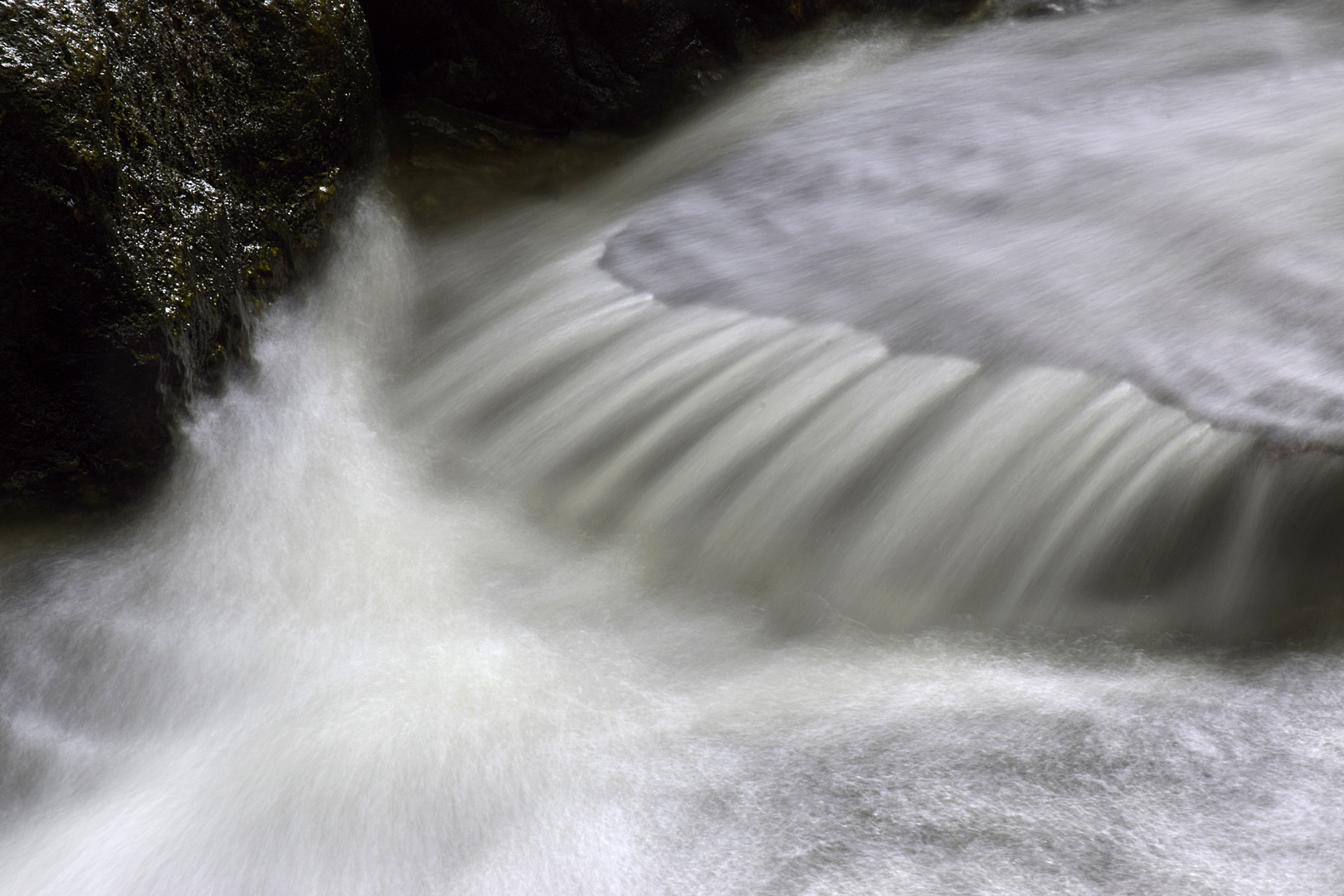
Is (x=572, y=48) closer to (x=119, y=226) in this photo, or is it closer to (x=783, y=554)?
(x=119, y=226)

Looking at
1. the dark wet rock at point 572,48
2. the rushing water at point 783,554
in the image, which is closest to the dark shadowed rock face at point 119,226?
the rushing water at point 783,554

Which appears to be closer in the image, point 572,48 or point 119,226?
point 119,226

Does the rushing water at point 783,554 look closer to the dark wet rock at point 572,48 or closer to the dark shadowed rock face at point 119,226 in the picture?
the dark shadowed rock face at point 119,226

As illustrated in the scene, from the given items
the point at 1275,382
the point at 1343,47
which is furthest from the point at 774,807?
the point at 1343,47

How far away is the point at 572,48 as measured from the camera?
3670 millimetres

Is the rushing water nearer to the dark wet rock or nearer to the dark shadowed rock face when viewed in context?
the dark shadowed rock face

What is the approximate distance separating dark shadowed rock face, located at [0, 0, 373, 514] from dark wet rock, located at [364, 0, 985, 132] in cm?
96

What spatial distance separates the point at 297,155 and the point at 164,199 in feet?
1.98

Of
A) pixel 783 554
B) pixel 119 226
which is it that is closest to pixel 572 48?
pixel 119 226

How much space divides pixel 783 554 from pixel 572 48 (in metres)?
2.24

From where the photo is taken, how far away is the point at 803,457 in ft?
7.70

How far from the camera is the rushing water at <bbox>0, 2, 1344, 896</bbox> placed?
158cm

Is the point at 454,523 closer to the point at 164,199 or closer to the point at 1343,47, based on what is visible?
the point at 164,199

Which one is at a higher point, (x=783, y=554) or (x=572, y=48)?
(x=572, y=48)
